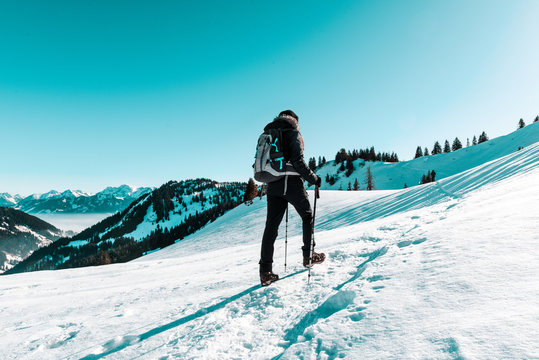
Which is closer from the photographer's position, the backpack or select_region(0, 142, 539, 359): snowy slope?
select_region(0, 142, 539, 359): snowy slope

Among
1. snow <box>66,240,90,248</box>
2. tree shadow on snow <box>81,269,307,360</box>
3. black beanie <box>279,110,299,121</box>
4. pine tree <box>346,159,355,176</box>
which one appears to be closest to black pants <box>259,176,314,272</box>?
tree shadow on snow <box>81,269,307,360</box>

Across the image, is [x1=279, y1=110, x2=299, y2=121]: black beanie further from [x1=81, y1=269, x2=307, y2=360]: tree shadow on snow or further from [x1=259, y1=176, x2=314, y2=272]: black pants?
[x1=81, y1=269, x2=307, y2=360]: tree shadow on snow

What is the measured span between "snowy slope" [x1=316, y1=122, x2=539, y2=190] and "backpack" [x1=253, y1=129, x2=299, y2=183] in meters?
77.9

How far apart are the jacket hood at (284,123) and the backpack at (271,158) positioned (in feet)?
0.38

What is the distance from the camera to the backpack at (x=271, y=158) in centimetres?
396

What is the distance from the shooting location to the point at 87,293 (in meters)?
5.13

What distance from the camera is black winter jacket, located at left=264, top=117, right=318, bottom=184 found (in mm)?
3986

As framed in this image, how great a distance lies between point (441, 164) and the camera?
248 feet

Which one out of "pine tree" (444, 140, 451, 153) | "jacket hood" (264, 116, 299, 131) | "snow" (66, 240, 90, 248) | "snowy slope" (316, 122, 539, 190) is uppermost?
"pine tree" (444, 140, 451, 153)

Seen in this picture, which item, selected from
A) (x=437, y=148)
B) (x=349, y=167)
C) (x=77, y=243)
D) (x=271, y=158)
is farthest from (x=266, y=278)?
(x=77, y=243)

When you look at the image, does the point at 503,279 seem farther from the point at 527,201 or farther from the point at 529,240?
the point at 527,201

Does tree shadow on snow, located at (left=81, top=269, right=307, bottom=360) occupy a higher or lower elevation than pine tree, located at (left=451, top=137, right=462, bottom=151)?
lower

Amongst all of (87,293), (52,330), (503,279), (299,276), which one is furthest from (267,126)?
(87,293)

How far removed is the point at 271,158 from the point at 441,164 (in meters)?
90.0
